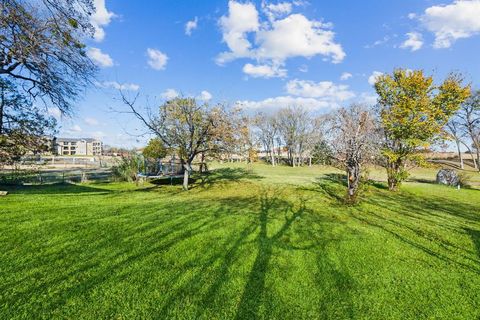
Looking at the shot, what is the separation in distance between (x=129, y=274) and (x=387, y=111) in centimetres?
1857

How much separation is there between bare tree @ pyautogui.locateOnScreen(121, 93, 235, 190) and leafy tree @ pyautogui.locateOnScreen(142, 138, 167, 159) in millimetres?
4789

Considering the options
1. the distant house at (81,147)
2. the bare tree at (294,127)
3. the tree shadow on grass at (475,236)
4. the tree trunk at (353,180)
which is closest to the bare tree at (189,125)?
the tree trunk at (353,180)

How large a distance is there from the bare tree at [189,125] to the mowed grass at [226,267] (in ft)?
25.1

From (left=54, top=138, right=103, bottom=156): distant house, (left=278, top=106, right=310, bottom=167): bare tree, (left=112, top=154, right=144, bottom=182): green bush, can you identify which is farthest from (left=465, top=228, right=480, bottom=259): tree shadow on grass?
(left=54, top=138, right=103, bottom=156): distant house

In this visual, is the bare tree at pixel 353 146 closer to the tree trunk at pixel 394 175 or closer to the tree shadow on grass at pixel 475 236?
the tree shadow on grass at pixel 475 236

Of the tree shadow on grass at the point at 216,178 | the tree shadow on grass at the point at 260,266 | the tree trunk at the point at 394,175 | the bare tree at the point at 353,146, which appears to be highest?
the bare tree at the point at 353,146

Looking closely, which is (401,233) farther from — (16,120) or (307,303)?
(16,120)

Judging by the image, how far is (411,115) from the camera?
16938mm

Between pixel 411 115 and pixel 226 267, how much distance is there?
687 inches

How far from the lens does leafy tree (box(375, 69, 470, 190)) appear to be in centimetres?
1666

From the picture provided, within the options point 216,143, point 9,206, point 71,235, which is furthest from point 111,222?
point 216,143

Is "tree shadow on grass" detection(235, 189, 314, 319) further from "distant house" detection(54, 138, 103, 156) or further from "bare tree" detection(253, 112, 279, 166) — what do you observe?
"distant house" detection(54, 138, 103, 156)

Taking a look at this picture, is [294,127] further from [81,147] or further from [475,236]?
[81,147]

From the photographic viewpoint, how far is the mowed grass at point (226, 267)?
3395 mm
